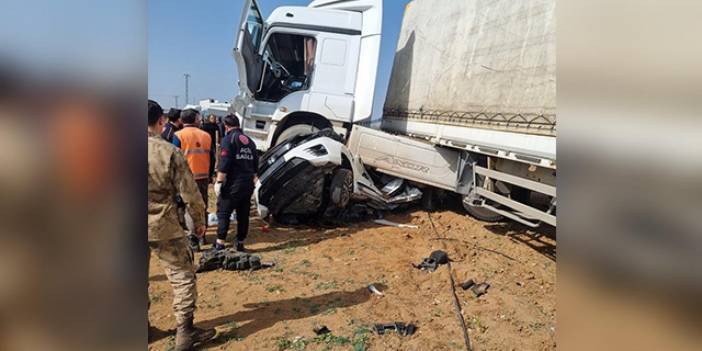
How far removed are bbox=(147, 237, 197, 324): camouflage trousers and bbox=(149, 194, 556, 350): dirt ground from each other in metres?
0.32

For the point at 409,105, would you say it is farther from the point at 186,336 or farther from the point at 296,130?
the point at 186,336

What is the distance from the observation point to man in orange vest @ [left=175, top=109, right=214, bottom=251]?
416cm

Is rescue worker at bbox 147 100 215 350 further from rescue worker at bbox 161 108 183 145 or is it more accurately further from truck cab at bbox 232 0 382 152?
truck cab at bbox 232 0 382 152

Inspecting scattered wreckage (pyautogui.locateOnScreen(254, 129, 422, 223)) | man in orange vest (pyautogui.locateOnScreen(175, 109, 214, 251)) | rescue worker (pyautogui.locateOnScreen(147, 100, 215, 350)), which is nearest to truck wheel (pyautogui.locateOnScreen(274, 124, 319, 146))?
scattered wreckage (pyautogui.locateOnScreen(254, 129, 422, 223))

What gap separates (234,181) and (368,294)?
1.99 metres

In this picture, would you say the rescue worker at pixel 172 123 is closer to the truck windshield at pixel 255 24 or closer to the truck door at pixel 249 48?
the truck door at pixel 249 48

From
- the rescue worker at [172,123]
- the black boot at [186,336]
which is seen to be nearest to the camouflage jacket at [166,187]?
the black boot at [186,336]

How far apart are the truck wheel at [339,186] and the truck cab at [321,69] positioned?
4.27 feet

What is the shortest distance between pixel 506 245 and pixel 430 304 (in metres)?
2.16

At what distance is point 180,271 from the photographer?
242cm

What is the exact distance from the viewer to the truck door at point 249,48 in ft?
19.7
